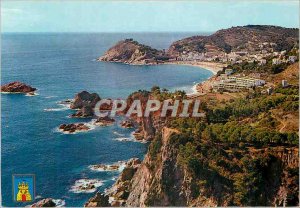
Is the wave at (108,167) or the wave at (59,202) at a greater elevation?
the wave at (108,167)

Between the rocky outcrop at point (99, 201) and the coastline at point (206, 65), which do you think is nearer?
the rocky outcrop at point (99, 201)

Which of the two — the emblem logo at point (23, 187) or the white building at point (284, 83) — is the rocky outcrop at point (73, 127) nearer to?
the emblem logo at point (23, 187)

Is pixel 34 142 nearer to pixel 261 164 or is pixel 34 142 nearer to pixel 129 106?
pixel 129 106

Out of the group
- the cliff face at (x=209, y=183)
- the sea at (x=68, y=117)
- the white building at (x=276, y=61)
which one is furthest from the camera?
the white building at (x=276, y=61)

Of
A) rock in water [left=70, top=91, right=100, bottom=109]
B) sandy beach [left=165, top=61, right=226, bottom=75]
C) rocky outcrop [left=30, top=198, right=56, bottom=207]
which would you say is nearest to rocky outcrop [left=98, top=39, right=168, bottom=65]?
sandy beach [left=165, top=61, right=226, bottom=75]

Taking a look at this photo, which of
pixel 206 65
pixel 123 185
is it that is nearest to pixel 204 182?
pixel 123 185

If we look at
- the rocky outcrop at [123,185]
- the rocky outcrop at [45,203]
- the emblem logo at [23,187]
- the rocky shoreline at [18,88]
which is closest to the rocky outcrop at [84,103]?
the rocky shoreline at [18,88]
